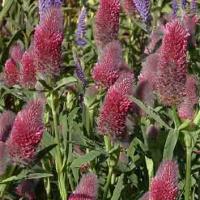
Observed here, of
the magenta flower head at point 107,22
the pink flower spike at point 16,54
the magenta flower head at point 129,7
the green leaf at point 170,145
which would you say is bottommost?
the green leaf at point 170,145

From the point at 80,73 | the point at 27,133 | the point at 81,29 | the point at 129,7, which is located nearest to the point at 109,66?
the point at 80,73

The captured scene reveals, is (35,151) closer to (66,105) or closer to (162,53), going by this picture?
(162,53)

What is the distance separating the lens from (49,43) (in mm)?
1623

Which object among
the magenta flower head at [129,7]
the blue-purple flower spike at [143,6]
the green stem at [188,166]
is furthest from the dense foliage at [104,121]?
the magenta flower head at [129,7]

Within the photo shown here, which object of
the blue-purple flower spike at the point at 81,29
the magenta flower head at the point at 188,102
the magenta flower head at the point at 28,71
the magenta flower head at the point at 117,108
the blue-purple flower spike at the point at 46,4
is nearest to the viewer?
the magenta flower head at the point at 117,108

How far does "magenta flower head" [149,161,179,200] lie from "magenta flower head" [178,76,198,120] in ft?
1.16

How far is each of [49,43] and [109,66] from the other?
0.55 feet

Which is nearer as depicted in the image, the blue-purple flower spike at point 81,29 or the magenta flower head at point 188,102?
the magenta flower head at point 188,102

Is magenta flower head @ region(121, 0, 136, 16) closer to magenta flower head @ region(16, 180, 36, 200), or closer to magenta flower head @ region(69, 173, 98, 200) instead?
magenta flower head @ region(16, 180, 36, 200)

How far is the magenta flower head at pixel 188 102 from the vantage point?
5.53 ft

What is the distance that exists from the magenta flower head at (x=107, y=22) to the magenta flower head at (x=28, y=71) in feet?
0.64

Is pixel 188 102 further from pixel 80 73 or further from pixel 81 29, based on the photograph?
pixel 81 29

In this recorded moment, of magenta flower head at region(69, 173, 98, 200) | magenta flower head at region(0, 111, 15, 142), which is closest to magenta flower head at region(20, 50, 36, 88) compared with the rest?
magenta flower head at region(0, 111, 15, 142)

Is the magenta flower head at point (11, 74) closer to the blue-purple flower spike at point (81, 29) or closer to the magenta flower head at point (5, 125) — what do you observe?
the magenta flower head at point (5, 125)
